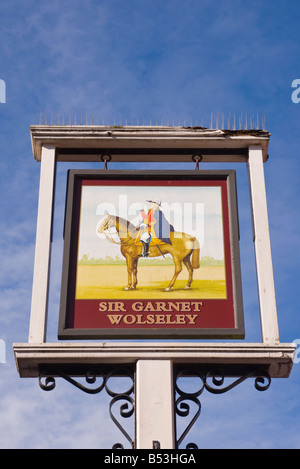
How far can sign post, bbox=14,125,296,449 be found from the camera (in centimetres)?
1234

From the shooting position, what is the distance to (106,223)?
45.1 feet

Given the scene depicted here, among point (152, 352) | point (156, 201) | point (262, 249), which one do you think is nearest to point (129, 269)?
point (156, 201)

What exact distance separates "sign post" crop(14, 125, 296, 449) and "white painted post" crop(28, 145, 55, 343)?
15 millimetres

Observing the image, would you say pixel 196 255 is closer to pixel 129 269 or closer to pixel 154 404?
pixel 129 269

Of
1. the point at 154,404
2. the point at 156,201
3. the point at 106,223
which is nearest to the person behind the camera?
the point at 154,404

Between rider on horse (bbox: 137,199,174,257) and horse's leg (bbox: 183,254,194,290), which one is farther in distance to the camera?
rider on horse (bbox: 137,199,174,257)

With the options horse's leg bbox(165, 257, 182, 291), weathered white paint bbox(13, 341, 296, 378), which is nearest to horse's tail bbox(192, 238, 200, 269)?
horse's leg bbox(165, 257, 182, 291)

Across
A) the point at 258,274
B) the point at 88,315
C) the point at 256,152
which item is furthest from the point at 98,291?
the point at 256,152

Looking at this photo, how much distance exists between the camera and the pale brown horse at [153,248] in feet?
43.9

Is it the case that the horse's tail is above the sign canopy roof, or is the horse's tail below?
below

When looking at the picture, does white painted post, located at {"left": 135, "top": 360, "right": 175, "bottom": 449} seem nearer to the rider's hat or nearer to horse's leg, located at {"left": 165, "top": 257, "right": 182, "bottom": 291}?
horse's leg, located at {"left": 165, "top": 257, "right": 182, "bottom": 291}

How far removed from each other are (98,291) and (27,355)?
145 cm

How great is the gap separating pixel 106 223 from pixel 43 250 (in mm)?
1065
